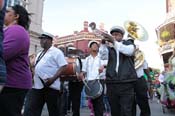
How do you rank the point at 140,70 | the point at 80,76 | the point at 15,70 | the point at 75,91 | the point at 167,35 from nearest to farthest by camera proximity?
the point at 15,70 → the point at 140,70 → the point at 80,76 → the point at 75,91 → the point at 167,35

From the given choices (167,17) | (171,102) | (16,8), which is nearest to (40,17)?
(167,17)

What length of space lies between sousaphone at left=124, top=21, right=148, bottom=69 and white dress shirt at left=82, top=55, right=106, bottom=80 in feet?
2.13

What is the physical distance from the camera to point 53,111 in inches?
202

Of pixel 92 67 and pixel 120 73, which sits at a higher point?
pixel 92 67

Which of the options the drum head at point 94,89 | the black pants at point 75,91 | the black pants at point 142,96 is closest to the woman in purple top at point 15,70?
the drum head at point 94,89

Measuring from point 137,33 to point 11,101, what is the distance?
12.7ft

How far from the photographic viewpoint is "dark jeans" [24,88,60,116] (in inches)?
198

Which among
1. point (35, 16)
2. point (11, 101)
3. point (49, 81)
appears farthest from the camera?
point (35, 16)

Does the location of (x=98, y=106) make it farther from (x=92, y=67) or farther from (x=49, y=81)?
(x=49, y=81)

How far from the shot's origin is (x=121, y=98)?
4840 mm

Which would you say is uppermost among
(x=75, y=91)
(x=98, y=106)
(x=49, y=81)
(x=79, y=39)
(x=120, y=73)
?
(x=79, y=39)

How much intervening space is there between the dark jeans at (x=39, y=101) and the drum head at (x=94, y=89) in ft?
4.94

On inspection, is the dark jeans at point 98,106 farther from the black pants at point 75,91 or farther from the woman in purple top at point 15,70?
the woman in purple top at point 15,70

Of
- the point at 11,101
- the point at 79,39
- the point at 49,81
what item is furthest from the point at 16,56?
the point at 79,39
